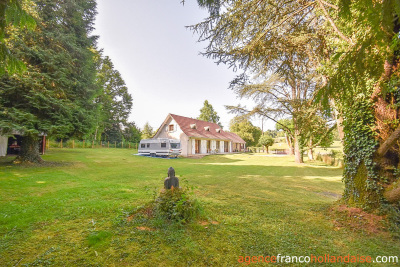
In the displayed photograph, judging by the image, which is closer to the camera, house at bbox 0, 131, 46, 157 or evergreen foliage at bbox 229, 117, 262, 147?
house at bbox 0, 131, 46, 157

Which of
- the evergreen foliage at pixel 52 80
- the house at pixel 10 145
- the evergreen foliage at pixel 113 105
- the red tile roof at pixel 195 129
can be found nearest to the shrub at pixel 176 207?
the evergreen foliage at pixel 52 80

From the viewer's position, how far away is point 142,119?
4519cm

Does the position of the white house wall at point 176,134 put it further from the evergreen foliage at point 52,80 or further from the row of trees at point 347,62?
the row of trees at point 347,62

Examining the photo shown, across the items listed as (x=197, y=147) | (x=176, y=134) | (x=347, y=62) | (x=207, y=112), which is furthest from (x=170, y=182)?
(x=207, y=112)

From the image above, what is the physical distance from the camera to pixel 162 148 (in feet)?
76.7

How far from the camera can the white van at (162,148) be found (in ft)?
75.5

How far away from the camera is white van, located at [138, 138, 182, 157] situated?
906 inches

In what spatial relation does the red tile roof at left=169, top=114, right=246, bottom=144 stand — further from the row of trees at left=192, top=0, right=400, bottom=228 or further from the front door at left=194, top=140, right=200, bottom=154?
the row of trees at left=192, top=0, right=400, bottom=228

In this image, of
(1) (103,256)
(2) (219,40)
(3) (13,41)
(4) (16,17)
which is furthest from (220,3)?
(3) (13,41)

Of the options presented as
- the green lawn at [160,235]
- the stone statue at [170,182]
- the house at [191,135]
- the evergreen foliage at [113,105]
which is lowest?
the green lawn at [160,235]

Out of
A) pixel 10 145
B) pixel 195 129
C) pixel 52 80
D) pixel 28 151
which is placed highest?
pixel 52 80

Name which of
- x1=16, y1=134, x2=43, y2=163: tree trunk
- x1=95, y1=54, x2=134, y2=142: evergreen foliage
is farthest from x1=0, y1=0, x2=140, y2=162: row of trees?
x1=95, y1=54, x2=134, y2=142: evergreen foliage

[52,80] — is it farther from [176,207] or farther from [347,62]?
[347,62]

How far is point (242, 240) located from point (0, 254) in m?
3.82
